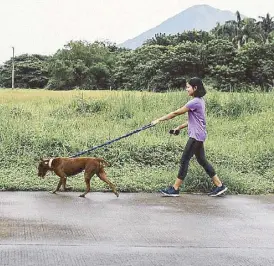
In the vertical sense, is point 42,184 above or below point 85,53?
below

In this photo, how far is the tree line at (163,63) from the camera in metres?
42.0

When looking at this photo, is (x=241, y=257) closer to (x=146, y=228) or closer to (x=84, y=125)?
(x=146, y=228)

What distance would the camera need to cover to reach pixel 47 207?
6973 millimetres

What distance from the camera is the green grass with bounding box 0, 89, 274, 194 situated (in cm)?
889

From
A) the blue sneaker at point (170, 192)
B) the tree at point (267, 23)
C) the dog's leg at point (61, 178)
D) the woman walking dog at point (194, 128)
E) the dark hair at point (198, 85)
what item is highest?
the tree at point (267, 23)

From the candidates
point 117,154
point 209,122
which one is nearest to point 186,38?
point 209,122

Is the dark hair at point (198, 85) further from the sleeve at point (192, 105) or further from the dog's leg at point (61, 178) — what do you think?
the dog's leg at point (61, 178)

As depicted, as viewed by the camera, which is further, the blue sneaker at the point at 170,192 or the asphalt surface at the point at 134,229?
the blue sneaker at the point at 170,192

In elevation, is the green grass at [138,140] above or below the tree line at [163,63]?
below

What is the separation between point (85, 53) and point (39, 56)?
30.4 feet

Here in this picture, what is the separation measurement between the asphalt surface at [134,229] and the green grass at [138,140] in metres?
0.71

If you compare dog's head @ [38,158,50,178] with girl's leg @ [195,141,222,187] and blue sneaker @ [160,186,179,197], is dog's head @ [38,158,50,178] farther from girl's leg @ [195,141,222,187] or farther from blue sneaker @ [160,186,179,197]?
girl's leg @ [195,141,222,187]

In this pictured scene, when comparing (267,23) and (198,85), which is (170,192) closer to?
(198,85)

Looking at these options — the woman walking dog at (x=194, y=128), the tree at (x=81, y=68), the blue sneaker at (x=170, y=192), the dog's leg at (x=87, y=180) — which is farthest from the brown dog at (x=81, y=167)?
the tree at (x=81, y=68)
